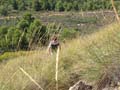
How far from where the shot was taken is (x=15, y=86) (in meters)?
3.71

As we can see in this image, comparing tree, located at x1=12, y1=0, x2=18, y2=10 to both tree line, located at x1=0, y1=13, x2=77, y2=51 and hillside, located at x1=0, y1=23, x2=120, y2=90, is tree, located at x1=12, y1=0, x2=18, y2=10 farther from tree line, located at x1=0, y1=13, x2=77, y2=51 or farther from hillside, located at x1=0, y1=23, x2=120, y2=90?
hillside, located at x1=0, y1=23, x2=120, y2=90

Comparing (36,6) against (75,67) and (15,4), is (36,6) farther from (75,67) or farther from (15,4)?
(75,67)

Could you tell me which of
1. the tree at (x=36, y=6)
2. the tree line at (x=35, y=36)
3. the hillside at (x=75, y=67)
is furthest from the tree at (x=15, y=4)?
the hillside at (x=75, y=67)

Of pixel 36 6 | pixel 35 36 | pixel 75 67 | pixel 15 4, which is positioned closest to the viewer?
pixel 75 67

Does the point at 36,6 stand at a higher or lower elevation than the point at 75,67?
lower

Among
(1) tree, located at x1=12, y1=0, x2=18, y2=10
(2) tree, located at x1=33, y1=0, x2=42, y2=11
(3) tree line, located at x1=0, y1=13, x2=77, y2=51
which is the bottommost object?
(1) tree, located at x1=12, y1=0, x2=18, y2=10

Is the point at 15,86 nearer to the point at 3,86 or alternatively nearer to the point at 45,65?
the point at 3,86

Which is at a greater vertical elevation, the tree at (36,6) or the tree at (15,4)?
the tree at (36,6)

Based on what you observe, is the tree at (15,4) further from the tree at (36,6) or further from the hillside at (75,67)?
the hillside at (75,67)

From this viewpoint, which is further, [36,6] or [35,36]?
[36,6]

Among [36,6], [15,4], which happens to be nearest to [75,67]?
[36,6]

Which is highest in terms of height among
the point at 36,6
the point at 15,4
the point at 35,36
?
the point at 35,36

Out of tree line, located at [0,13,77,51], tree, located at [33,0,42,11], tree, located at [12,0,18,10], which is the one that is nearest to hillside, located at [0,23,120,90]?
tree line, located at [0,13,77,51]

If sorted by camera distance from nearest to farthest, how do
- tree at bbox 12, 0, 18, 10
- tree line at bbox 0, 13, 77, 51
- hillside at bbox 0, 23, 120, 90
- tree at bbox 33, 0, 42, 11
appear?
hillside at bbox 0, 23, 120, 90 < tree line at bbox 0, 13, 77, 51 < tree at bbox 33, 0, 42, 11 < tree at bbox 12, 0, 18, 10
